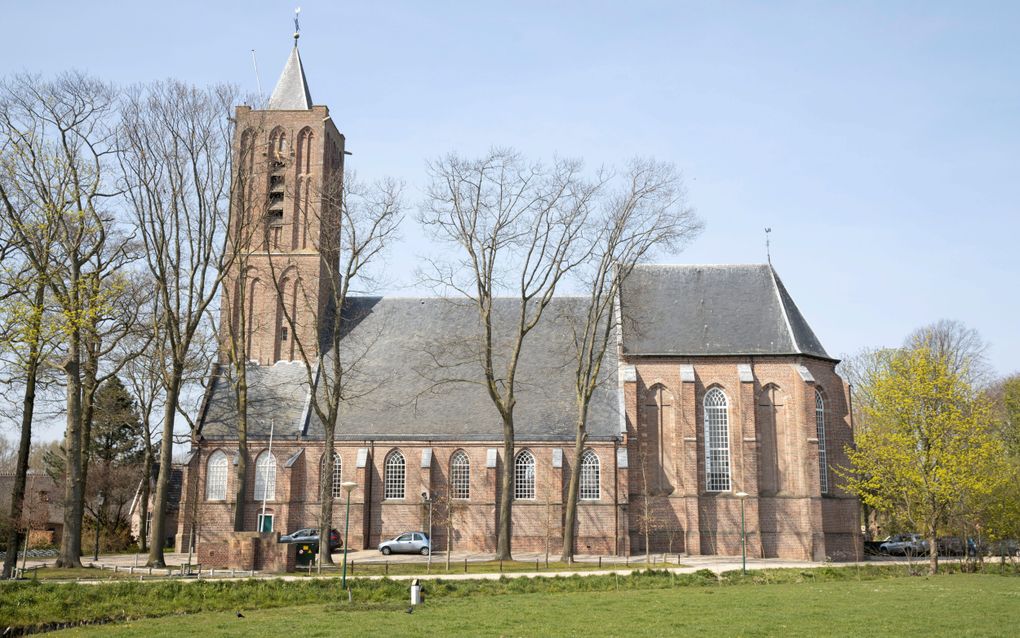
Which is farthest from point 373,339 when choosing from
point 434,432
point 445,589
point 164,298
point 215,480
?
point 445,589

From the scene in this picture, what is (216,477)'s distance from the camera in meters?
43.0

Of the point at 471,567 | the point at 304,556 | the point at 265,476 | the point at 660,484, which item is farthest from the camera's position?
the point at 265,476

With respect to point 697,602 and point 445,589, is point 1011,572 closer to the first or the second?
point 697,602

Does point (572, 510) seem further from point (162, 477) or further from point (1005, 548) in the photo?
point (1005, 548)

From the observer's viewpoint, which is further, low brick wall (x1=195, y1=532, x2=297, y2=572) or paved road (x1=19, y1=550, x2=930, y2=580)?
paved road (x1=19, y1=550, x2=930, y2=580)

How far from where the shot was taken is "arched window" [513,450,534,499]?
41.8 m

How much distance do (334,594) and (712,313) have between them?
27212 mm

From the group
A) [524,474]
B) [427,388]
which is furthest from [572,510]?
[427,388]

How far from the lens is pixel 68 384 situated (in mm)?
30172

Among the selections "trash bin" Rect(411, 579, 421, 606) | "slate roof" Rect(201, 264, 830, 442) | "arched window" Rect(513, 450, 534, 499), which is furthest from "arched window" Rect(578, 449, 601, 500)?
"trash bin" Rect(411, 579, 421, 606)

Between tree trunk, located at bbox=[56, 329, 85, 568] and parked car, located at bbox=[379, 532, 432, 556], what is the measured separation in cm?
1258

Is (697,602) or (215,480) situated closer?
(697,602)

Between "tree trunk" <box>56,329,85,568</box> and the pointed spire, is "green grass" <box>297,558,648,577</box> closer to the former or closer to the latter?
"tree trunk" <box>56,329,85,568</box>

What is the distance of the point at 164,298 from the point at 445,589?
15.9 meters
